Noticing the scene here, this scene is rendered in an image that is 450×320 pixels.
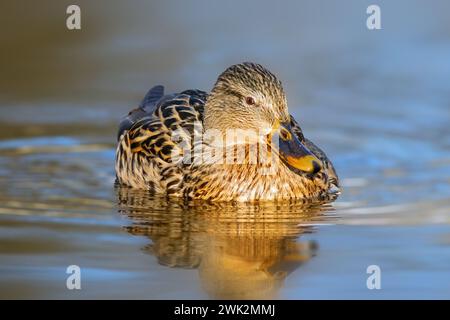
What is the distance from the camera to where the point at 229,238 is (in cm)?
958

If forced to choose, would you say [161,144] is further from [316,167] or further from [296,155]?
[316,167]

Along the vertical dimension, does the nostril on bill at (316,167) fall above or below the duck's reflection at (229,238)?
above

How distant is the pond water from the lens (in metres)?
8.63

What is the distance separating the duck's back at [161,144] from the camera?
11.3 m

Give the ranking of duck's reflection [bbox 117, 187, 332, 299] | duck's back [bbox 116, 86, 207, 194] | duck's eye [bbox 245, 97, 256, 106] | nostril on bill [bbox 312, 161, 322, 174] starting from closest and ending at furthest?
1. duck's reflection [bbox 117, 187, 332, 299]
2. nostril on bill [bbox 312, 161, 322, 174]
3. duck's eye [bbox 245, 97, 256, 106]
4. duck's back [bbox 116, 86, 207, 194]

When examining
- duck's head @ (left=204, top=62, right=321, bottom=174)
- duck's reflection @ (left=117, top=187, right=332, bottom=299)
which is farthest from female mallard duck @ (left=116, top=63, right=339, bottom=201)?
duck's reflection @ (left=117, top=187, right=332, bottom=299)

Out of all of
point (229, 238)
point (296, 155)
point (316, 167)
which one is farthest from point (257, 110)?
point (229, 238)

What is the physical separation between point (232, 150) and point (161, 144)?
0.77 metres

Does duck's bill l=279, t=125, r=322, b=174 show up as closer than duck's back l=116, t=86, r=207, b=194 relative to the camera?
Yes

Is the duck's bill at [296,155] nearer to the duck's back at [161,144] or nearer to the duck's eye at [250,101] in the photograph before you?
the duck's eye at [250,101]

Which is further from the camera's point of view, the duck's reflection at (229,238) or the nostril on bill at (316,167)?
the nostril on bill at (316,167)

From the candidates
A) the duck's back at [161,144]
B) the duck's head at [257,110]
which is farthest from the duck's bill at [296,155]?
the duck's back at [161,144]

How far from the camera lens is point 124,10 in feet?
58.5

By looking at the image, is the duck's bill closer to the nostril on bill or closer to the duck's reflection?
the nostril on bill
